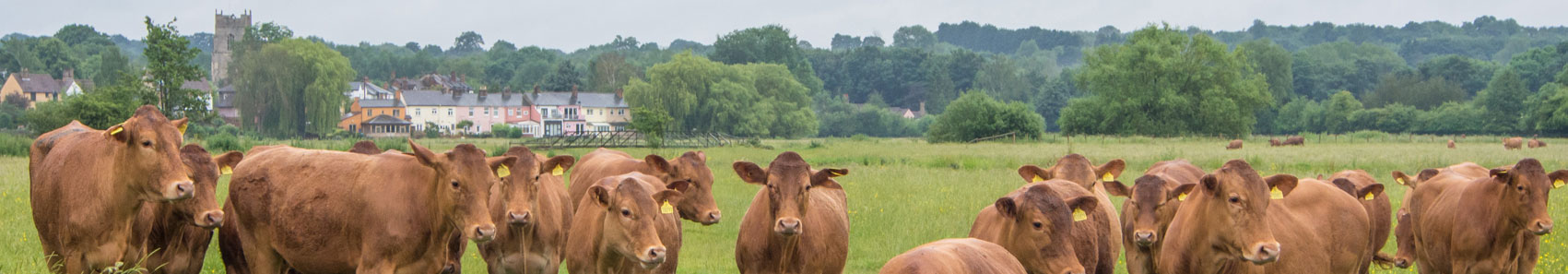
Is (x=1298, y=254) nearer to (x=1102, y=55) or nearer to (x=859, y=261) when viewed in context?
(x=859, y=261)

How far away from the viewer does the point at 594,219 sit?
10.9m

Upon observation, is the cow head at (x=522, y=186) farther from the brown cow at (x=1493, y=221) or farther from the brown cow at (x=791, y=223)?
the brown cow at (x=1493, y=221)

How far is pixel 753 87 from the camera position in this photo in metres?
106

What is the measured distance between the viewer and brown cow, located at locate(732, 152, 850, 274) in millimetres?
10172

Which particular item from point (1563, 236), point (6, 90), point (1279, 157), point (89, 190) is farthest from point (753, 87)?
point (89, 190)

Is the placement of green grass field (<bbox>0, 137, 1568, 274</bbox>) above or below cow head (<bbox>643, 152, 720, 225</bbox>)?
below

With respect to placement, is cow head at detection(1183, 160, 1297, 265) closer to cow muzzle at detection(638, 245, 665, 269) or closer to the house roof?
cow muzzle at detection(638, 245, 665, 269)

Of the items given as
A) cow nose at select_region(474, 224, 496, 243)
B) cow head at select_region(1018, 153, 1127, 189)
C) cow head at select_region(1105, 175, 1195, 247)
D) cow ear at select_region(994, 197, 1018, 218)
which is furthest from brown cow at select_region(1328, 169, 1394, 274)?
cow nose at select_region(474, 224, 496, 243)

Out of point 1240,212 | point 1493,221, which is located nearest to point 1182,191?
point 1240,212

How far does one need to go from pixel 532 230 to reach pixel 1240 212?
19.1 ft

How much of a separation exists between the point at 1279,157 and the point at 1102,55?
46.2 meters

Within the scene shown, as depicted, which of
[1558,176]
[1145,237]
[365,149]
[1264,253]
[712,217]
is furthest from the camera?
[365,149]

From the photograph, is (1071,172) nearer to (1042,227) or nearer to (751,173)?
(751,173)

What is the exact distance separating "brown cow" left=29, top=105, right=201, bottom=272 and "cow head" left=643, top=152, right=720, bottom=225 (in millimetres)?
5317
